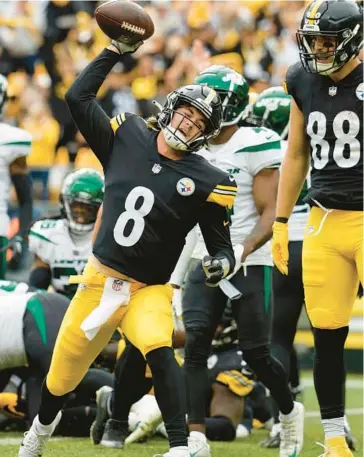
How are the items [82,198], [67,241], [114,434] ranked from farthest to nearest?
[67,241] → [82,198] → [114,434]

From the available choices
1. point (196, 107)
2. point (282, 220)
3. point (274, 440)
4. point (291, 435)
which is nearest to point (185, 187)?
point (196, 107)

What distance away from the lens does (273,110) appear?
658 centimetres

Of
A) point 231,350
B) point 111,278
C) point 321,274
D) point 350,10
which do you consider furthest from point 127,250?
point 231,350

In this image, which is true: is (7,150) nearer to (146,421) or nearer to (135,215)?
(146,421)

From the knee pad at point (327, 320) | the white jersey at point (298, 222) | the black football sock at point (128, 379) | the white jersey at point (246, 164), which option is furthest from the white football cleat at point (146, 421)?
the knee pad at point (327, 320)

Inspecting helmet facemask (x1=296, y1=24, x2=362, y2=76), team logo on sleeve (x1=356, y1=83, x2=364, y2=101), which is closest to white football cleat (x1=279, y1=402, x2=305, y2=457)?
team logo on sleeve (x1=356, y1=83, x2=364, y2=101)

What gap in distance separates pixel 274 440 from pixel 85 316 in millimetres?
1948

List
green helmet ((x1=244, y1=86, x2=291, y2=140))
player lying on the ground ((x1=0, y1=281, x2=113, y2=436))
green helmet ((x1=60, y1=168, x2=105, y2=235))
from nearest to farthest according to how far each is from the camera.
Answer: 1. player lying on the ground ((x1=0, y1=281, x2=113, y2=436))
2. green helmet ((x1=244, y1=86, x2=291, y2=140))
3. green helmet ((x1=60, y1=168, x2=105, y2=235))

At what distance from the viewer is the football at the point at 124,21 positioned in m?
4.55

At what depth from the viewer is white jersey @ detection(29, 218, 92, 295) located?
689 cm

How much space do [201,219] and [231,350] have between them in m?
2.38

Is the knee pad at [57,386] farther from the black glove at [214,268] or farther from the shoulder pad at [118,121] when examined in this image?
the shoulder pad at [118,121]

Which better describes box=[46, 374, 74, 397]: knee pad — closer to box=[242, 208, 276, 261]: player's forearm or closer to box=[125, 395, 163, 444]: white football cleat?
box=[242, 208, 276, 261]: player's forearm

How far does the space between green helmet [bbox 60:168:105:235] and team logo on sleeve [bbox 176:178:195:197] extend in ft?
7.86
